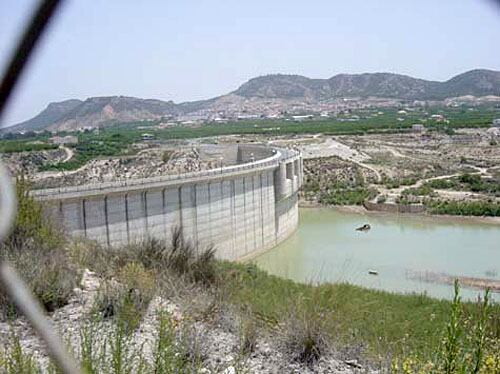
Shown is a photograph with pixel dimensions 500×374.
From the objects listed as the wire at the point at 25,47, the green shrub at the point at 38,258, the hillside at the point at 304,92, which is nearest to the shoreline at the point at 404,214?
the green shrub at the point at 38,258

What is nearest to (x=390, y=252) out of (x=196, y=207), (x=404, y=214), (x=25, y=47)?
(x=196, y=207)

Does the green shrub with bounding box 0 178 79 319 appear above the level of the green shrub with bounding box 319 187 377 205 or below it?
above

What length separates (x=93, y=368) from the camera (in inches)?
105

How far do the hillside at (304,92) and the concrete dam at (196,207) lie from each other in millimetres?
75054

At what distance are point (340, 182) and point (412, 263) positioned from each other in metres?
16.2

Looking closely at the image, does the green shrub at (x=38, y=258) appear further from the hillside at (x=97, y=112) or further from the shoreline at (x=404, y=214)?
the hillside at (x=97, y=112)

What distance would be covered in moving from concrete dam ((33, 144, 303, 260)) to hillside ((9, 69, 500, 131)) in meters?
75.1

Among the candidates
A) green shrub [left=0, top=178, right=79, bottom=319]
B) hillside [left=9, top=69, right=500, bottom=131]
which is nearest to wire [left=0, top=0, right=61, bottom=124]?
green shrub [left=0, top=178, right=79, bottom=319]

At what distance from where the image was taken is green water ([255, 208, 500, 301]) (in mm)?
14180

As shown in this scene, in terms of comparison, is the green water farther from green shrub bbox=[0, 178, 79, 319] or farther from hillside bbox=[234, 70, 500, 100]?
hillside bbox=[234, 70, 500, 100]

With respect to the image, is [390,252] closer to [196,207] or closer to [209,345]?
[196,207]

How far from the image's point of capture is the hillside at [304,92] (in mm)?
109625

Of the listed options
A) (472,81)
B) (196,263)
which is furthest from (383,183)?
(472,81)

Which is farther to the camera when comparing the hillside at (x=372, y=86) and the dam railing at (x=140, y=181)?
the hillside at (x=372, y=86)
